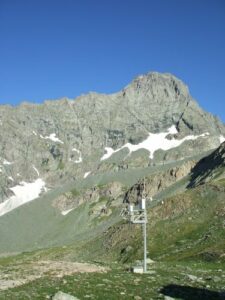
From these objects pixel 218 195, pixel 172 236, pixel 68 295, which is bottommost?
pixel 68 295

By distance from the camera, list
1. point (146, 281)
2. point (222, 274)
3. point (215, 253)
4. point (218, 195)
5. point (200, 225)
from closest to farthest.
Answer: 1. point (146, 281)
2. point (222, 274)
3. point (215, 253)
4. point (200, 225)
5. point (218, 195)

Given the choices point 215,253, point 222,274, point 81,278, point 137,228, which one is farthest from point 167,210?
point 81,278

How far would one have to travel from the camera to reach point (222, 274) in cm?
3872

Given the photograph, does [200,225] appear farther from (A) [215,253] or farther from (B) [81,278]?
(B) [81,278]

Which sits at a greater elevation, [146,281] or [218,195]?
[218,195]

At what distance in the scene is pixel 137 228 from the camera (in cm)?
11675

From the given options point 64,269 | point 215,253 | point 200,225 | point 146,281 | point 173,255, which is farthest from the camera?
point 200,225

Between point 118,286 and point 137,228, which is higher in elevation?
point 137,228

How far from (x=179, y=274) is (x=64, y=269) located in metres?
8.46

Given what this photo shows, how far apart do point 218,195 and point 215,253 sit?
50729mm

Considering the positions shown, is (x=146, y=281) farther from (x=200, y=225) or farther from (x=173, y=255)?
(x=200, y=225)

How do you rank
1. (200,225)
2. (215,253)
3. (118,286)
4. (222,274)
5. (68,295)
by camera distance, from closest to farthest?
(68,295)
(118,286)
(222,274)
(215,253)
(200,225)

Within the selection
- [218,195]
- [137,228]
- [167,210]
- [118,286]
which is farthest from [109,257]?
[118,286]

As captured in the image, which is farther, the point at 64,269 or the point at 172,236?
the point at 172,236
